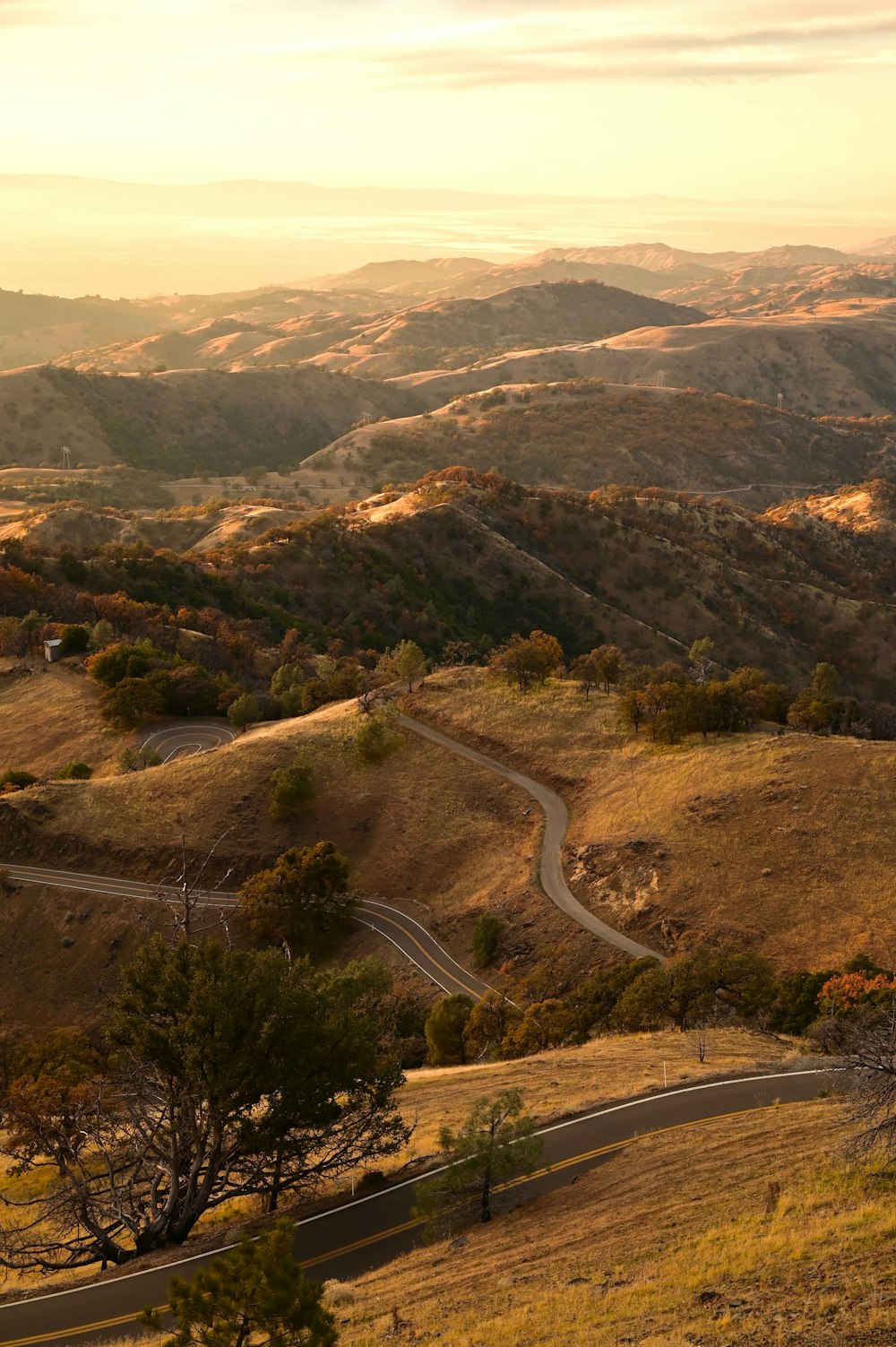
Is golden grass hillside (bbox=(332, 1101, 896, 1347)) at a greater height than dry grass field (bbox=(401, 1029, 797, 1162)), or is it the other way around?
golden grass hillside (bbox=(332, 1101, 896, 1347))

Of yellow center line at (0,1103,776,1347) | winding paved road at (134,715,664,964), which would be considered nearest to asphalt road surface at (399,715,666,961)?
winding paved road at (134,715,664,964)

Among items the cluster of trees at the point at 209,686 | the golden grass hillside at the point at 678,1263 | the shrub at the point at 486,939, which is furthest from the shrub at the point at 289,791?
the golden grass hillside at the point at 678,1263

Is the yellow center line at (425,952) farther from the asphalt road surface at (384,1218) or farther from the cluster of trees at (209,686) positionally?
the asphalt road surface at (384,1218)

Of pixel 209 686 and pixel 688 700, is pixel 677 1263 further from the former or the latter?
pixel 209 686

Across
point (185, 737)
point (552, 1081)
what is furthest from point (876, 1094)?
point (185, 737)

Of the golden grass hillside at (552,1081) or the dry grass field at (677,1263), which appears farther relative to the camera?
the golden grass hillside at (552,1081)

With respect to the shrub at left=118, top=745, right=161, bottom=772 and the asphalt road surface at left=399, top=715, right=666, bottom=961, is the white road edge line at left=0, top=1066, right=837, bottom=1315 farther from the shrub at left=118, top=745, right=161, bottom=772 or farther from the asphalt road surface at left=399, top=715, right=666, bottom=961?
the shrub at left=118, top=745, right=161, bottom=772

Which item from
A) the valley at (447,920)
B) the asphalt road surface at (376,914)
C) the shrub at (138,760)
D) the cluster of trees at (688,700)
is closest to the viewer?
the valley at (447,920)
